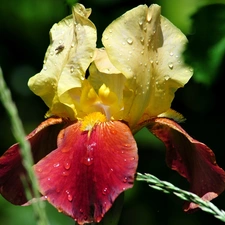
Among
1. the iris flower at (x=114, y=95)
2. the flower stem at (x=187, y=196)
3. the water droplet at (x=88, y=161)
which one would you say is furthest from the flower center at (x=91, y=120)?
the flower stem at (x=187, y=196)

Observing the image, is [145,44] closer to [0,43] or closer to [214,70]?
[214,70]

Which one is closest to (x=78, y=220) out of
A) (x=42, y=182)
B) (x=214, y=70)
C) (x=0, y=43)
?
(x=42, y=182)

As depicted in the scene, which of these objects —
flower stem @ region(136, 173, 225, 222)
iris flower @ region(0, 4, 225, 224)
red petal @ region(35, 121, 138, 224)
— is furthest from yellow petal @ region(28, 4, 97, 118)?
flower stem @ region(136, 173, 225, 222)

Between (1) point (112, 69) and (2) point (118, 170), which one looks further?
(1) point (112, 69)

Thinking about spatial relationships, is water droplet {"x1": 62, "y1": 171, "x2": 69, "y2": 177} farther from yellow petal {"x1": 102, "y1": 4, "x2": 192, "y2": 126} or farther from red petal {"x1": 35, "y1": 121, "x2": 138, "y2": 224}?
yellow petal {"x1": 102, "y1": 4, "x2": 192, "y2": 126}

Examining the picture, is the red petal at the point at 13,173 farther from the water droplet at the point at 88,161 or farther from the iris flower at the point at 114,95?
the water droplet at the point at 88,161

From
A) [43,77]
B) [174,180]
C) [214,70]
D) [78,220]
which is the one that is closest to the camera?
[78,220]
